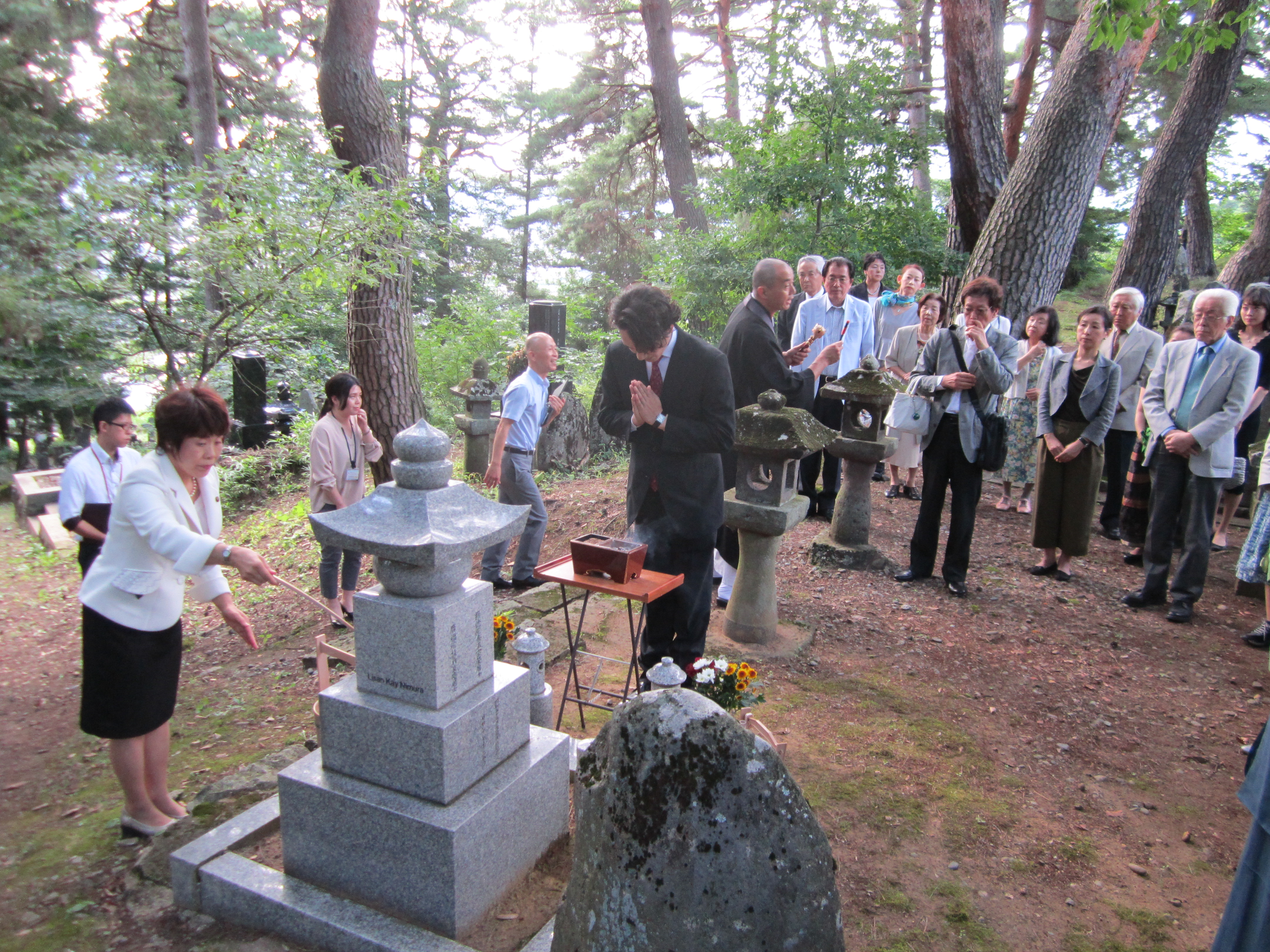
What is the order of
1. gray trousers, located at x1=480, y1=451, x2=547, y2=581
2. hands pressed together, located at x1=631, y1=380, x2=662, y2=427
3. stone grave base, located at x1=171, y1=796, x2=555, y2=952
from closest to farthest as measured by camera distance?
1. stone grave base, located at x1=171, y1=796, x2=555, y2=952
2. hands pressed together, located at x1=631, y1=380, x2=662, y2=427
3. gray trousers, located at x1=480, y1=451, x2=547, y2=581

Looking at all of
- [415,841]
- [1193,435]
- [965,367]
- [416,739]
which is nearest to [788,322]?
[965,367]

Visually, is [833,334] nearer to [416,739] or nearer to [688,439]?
[688,439]

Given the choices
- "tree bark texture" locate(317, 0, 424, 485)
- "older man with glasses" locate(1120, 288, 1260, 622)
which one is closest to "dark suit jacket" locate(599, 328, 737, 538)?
"older man with glasses" locate(1120, 288, 1260, 622)

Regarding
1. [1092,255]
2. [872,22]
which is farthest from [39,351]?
[1092,255]

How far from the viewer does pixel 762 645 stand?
4.88 m

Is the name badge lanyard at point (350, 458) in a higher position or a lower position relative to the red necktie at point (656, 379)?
lower

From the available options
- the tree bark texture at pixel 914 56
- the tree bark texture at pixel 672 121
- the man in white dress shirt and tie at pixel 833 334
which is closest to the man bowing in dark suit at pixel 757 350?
the man in white dress shirt and tie at pixel 833 334

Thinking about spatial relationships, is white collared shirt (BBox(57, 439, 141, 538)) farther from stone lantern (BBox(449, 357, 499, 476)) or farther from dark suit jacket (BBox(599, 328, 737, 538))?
stone lantern (BBox(449, 357, 499, 476))

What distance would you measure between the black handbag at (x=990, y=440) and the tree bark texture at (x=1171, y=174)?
5.65m

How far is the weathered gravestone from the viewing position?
5.01ft

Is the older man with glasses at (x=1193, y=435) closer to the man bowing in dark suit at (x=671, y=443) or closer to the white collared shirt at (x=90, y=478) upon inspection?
the man bowing in dark suit at (x=671, y=443)

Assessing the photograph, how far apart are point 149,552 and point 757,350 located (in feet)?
11.1

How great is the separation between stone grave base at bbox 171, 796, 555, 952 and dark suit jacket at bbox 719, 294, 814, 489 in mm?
2916

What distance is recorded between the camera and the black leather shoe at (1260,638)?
5.03 meters
